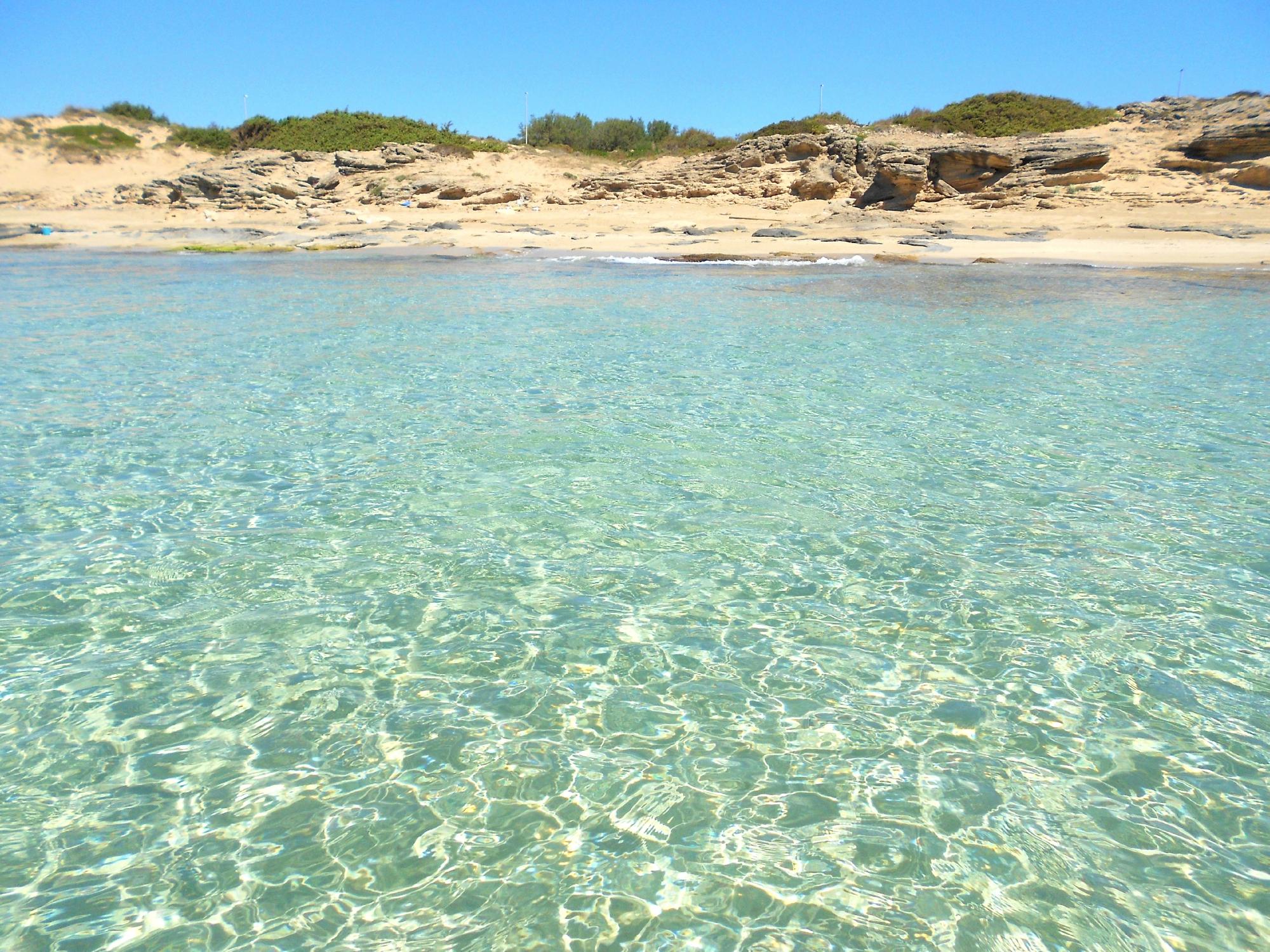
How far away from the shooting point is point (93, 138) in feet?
120

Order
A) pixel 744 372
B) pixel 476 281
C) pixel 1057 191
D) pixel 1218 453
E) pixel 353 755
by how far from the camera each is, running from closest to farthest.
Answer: pixel 353 755 → pixel 1218 453 → pixel 744 372 → pixel 476 281 → pixel 1057 191

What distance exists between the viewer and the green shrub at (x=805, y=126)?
31000 mm

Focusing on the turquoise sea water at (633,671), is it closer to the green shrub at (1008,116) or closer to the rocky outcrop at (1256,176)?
the rocky outcrop at (1256,176)

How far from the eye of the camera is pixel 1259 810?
2.40m

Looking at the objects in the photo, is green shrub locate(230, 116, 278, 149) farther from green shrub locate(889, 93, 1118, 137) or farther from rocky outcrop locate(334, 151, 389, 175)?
green shrub locate(889, 93, 1118, 137)

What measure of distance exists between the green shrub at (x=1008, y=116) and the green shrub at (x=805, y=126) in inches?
107

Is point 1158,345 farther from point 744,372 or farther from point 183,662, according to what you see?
point 183,662

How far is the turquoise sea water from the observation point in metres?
2.11

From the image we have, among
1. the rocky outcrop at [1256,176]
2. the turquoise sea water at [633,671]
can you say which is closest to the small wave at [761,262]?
the rocky outcrop at [1256,176]

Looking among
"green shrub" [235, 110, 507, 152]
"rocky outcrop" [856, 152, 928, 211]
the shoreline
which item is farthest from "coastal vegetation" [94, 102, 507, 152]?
"rocky outcrop" [856, 152, 928, 211]

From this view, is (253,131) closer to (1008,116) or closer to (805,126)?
(805,126)

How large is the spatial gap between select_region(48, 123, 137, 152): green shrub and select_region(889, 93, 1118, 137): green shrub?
3391cm

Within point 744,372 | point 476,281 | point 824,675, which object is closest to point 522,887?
point 824,675

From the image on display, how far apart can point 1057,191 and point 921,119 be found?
33.9ft
